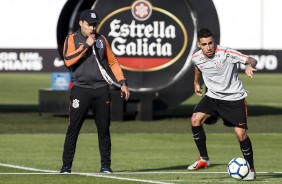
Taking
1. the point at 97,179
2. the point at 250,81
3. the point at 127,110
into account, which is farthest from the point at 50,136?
the point at 250,81

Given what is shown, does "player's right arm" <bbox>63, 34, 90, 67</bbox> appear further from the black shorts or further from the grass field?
the black shorts

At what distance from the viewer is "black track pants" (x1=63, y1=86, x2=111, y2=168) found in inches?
629

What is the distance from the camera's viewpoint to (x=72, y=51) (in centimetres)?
1574

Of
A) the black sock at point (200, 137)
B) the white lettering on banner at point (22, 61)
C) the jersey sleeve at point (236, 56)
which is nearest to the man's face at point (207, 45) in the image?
the jersey sleeve at point (236, 56)

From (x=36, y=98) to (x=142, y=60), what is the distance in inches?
318

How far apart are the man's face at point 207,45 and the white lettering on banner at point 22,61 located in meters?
17.8

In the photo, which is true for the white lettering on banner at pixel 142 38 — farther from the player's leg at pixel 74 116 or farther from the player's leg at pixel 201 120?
the player's leg at pixel 74 116

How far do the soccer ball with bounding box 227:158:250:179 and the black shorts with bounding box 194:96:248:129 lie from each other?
774mm

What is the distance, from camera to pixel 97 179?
15398 mm

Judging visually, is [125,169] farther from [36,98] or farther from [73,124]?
[36,98]

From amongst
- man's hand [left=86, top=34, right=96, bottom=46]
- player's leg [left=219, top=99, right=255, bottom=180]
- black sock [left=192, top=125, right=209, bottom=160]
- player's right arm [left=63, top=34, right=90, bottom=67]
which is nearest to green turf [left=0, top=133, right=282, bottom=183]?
black sock [left=192, top=125, right=209, bottom=160]

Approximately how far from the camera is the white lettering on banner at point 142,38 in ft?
88.6

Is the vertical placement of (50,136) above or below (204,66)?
below

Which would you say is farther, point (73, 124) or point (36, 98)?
point (36, 98)
